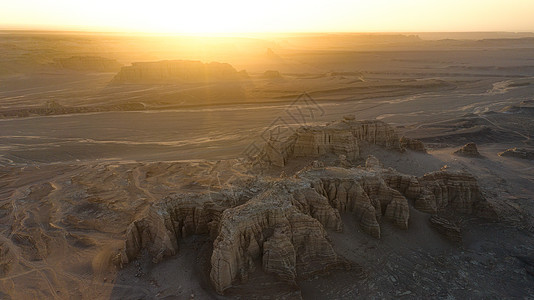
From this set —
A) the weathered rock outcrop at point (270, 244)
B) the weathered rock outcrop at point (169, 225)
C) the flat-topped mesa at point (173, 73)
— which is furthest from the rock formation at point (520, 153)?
the flat-topped mesa at point (173, 73)

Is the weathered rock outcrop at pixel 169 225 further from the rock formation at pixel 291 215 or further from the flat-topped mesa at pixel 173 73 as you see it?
the flat-topped mesa at pixel 173 73

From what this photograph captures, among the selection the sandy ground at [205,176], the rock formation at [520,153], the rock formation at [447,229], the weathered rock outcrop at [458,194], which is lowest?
the sandy ground at [205,176]

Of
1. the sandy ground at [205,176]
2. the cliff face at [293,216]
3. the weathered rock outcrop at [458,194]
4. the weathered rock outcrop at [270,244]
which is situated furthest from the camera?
the weathered rock outcrop at [458,194]

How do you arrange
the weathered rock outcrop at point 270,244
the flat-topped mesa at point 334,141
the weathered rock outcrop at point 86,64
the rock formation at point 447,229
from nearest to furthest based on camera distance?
the weathered rock outcrop at point 270,244, the rock formation at point 447,229, the flat-topped mesa at point 334,141, the weathered rock outcrop at point 86,64

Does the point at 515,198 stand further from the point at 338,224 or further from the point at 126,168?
the point at 126,168

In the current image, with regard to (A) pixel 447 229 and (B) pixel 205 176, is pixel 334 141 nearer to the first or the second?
(A) pixel 447 229

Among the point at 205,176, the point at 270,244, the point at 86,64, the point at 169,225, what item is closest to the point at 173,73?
the point at 86,64

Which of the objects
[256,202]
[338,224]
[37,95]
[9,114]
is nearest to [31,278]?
[256,202]
